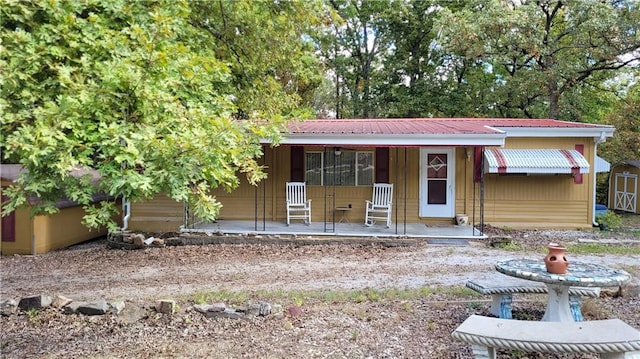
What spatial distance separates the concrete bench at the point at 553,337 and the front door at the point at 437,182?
283 inches

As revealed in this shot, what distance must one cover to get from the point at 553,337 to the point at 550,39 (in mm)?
15416

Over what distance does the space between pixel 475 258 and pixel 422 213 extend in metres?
3.05

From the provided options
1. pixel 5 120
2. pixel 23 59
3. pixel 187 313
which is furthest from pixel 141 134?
pixel 187 313

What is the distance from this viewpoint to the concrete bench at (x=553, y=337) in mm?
2938

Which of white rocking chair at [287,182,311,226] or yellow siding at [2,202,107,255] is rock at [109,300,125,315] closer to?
yellow siding at [2,202,107,255]

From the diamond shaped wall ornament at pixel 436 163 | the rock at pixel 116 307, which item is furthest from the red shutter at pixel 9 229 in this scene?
the diamond shaped wall ornament at pixel 436 163

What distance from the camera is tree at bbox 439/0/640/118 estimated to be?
13.1 metres

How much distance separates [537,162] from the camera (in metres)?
9.80

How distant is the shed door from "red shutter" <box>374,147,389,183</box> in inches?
404

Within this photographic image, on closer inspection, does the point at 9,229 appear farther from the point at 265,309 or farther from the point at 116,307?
the point at 265,309

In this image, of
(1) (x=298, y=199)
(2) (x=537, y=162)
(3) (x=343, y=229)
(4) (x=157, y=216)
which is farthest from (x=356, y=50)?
(4) (x=157, y=216)

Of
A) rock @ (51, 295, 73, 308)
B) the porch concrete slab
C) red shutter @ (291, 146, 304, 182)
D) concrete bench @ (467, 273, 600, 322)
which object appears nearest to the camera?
concrete bench @ (467, 273, 600, 322)

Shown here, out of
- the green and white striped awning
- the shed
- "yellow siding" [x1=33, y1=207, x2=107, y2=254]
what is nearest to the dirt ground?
"yellow siding" [x1=33, y1=207, x2=107, y2=254]

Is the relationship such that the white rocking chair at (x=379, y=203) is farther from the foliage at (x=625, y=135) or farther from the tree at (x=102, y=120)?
the foliage at (x=625, y=135)
